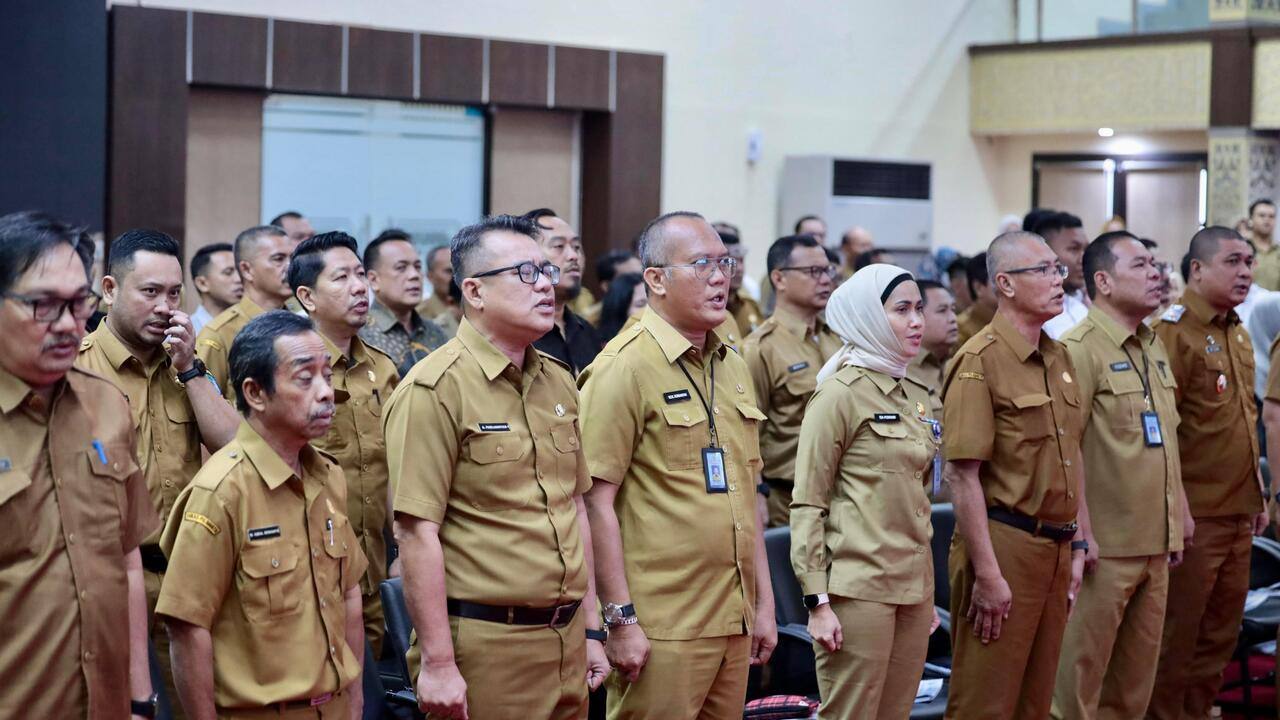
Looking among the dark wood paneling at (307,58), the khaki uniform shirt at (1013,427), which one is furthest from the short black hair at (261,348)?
the dark wood paneling at (307,58)

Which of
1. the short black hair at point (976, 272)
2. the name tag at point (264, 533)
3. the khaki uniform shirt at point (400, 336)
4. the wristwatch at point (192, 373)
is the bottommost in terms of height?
the name tag at point (264, 533)

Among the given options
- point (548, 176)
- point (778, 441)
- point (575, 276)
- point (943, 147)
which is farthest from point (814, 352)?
point (943, 147)

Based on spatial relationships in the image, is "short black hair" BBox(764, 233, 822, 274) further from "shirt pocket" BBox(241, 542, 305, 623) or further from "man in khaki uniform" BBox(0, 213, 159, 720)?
"man in khaki uniform" BBox(0, 213, 159, 720)

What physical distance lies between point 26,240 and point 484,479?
36.9 inches

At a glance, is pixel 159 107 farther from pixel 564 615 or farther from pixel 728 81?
pixel 564 615

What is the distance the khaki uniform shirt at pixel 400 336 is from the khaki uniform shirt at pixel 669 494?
1781 millimetres

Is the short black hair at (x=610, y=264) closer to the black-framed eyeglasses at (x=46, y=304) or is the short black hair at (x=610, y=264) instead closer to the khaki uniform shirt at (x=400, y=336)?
the khaki uniform shirt at (x=400, y=336)

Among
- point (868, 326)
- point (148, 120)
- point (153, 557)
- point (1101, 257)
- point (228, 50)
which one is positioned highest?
point (228, 50)

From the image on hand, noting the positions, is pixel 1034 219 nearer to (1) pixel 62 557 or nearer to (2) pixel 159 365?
(2) pixel 159 365

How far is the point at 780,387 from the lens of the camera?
16.3ft

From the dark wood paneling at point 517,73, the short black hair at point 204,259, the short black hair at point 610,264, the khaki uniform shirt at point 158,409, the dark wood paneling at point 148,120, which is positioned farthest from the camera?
the dark wood paneling at point 517,73

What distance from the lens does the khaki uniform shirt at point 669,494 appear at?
10.0ft

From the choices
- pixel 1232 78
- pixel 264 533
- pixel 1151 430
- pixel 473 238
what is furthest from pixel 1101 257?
pixel 1232 78

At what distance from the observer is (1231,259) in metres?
4.84
